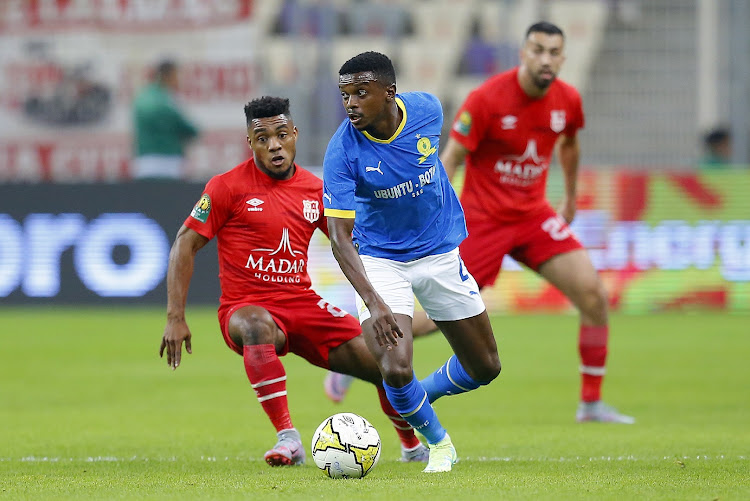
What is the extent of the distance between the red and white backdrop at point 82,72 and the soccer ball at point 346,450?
38.4 ft

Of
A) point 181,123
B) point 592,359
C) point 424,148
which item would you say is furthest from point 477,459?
point 181,123

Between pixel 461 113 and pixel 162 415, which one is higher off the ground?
pixel 461 113

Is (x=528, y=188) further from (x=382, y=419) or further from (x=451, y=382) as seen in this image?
(x=451, y=382)

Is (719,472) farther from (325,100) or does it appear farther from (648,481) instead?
(325,100)

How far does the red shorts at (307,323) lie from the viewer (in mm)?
6867

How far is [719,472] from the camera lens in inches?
235

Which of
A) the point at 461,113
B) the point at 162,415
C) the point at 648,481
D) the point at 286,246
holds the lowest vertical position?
the point at 162,415

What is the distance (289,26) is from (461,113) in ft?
27.5

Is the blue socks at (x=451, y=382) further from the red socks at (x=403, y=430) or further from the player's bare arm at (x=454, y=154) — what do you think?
the player's bare arm at (x=454, y=154)

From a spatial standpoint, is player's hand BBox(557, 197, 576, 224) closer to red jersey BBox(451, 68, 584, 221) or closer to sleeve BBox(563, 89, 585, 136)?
red jersey BBox(451, 68, 584, 221)

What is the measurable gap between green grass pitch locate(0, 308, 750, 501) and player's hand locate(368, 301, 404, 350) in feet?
2.14

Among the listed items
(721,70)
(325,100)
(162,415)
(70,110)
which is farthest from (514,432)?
(70,110)

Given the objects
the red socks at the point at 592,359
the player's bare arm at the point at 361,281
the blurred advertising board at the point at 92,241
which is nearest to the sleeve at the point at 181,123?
the blurred advertising board at the point at 92,241

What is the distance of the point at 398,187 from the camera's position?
6.31 meters
